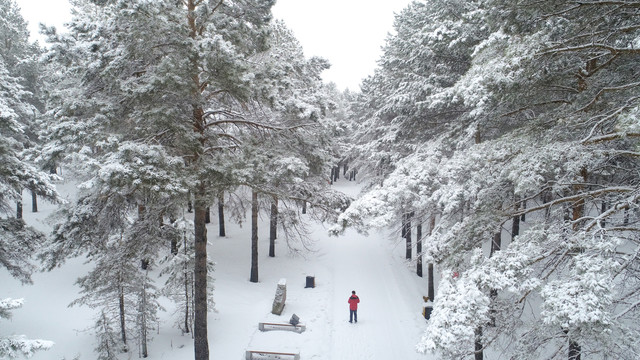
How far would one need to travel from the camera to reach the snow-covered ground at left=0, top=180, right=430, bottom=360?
11.1 m

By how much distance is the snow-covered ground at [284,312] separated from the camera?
1114cm

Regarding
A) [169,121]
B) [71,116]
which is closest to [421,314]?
[169,121]

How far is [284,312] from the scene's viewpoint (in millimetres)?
13617

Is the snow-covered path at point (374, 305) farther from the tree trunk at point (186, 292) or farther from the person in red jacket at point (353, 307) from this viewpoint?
the tree trunk at point (186, 292)

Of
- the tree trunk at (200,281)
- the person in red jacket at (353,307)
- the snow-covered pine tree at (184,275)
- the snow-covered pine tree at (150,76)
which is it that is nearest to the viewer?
the snow-covered pine tree at (150,76)

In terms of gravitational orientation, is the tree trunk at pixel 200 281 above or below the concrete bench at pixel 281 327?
above

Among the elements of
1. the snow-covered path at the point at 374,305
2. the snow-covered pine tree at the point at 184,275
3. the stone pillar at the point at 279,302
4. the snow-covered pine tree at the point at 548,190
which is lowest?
the snow-covered path at the point at 374,305

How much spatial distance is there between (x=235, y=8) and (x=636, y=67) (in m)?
8.69

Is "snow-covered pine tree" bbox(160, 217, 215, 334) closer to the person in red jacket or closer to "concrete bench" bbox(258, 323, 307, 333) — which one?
"concrete bench" bbox(258, 323, 307, 333)

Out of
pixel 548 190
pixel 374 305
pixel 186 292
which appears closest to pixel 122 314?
pixel 186 292

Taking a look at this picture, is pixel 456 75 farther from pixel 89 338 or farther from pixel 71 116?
pixel 89 338

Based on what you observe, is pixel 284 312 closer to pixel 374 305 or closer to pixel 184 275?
pixel 374 305

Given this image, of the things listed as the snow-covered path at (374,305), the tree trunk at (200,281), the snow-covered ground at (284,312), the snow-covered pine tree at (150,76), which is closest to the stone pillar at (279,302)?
the snow-covered ground at (284,312)

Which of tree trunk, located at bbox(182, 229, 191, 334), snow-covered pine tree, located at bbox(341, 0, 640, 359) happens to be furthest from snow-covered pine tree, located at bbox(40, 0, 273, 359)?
tree trunk, located at bbox(182, 229, 191, 334)
